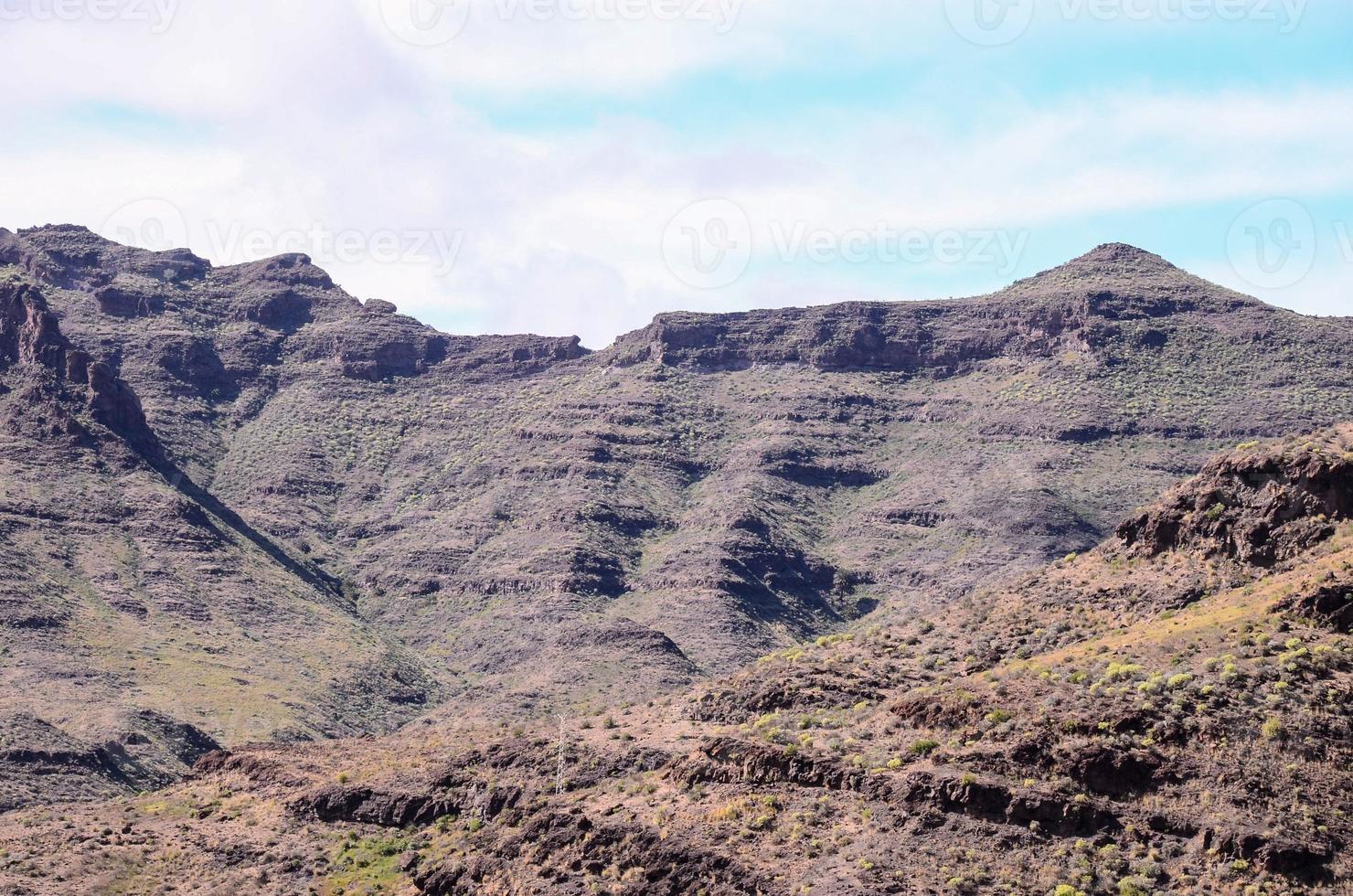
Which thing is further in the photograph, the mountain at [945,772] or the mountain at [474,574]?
the mountain at [474,574]

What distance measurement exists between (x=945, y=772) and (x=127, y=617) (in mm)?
108429

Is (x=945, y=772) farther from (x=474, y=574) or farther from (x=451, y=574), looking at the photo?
(x=451, y=574)

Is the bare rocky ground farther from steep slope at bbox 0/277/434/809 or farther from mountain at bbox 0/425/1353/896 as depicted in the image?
mountain at bbox 0/425/1353/896

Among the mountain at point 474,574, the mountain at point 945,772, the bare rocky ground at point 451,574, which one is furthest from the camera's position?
the mountain at point 474,574

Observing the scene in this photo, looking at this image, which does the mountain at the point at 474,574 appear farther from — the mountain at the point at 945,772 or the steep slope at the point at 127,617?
the mountain at the point at 945,772

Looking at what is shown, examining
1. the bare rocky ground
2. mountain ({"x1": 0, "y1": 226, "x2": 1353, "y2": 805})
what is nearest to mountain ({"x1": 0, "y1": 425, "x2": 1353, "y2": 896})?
the bare rocky ground

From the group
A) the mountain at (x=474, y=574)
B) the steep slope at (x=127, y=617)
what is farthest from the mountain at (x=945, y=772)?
the mountain at (x=474, y=574)

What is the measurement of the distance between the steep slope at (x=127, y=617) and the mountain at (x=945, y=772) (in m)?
40.4

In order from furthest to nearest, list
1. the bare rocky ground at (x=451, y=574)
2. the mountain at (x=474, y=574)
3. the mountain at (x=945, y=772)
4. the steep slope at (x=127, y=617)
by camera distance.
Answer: the mountain at (x=474, y=574) < the bare rocky ground at (x=451, y=574) < the steep slope at (x=127, y=617) < the mountain at (x=945, y=772)

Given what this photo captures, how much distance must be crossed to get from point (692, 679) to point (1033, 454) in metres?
58.4

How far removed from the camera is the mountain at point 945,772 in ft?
168

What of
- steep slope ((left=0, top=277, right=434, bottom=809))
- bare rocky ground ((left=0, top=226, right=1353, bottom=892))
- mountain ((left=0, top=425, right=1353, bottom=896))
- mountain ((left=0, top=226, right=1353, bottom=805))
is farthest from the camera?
→ mountain ((left=0, top=226, right=1353, bottom=805))

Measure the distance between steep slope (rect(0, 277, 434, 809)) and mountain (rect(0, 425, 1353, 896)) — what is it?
132 ft

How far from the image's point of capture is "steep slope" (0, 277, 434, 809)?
4845 inches
